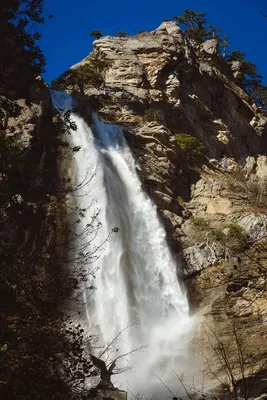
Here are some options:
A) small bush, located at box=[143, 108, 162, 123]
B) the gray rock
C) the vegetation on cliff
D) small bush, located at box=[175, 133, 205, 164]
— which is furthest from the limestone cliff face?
the vegetation on cliff

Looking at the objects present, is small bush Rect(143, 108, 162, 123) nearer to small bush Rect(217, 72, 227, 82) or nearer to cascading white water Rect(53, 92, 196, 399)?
cascading white water Rect(53, 92, 196, 399)

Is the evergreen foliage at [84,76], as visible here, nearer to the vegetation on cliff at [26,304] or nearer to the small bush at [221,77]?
the small bush at [221,77]

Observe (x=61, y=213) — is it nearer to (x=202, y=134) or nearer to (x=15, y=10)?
(x=15, y=10)

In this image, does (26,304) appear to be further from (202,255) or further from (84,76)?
(84,76)

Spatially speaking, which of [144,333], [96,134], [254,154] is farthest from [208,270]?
[254,154]

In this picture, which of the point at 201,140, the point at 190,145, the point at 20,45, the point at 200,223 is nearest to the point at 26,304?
the point at 20,45
